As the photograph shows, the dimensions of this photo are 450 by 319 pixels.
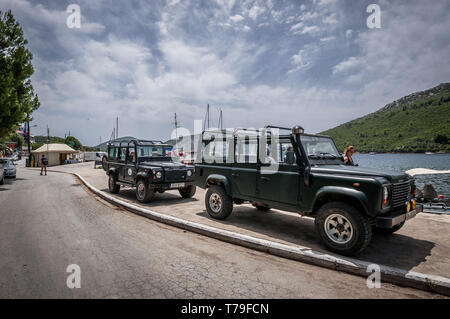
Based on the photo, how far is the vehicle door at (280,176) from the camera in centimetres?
460

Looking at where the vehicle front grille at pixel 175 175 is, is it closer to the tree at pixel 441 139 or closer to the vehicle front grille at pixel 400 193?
the vehicle front grille at pixel 400 193

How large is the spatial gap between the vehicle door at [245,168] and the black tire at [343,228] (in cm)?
167

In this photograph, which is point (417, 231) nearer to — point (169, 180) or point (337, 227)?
point (337, 227)

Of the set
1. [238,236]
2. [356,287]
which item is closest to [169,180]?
[238,236]

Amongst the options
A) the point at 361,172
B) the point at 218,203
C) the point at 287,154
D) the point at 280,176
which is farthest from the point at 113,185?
the point at 361,172

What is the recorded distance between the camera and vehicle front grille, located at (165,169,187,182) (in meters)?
8.10

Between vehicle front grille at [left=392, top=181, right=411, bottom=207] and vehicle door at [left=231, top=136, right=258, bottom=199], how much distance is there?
2519mm

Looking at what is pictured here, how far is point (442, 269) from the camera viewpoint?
11.2 feet

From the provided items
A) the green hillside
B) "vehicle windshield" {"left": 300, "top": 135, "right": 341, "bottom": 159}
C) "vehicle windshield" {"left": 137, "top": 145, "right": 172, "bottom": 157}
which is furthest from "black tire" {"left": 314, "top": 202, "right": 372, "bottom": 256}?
the green hillside

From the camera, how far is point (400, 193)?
13.3 feet

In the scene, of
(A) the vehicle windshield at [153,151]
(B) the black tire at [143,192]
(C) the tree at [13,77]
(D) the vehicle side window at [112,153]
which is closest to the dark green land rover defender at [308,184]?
(B) the black tire at [143,192]

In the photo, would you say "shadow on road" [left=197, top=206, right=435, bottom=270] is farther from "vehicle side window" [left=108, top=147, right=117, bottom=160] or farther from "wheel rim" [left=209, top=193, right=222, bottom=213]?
"vehicle side window" [left=108, top=147, right=117, bottom=160]

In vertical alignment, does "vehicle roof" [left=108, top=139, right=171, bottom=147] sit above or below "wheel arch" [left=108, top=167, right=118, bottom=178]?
above
